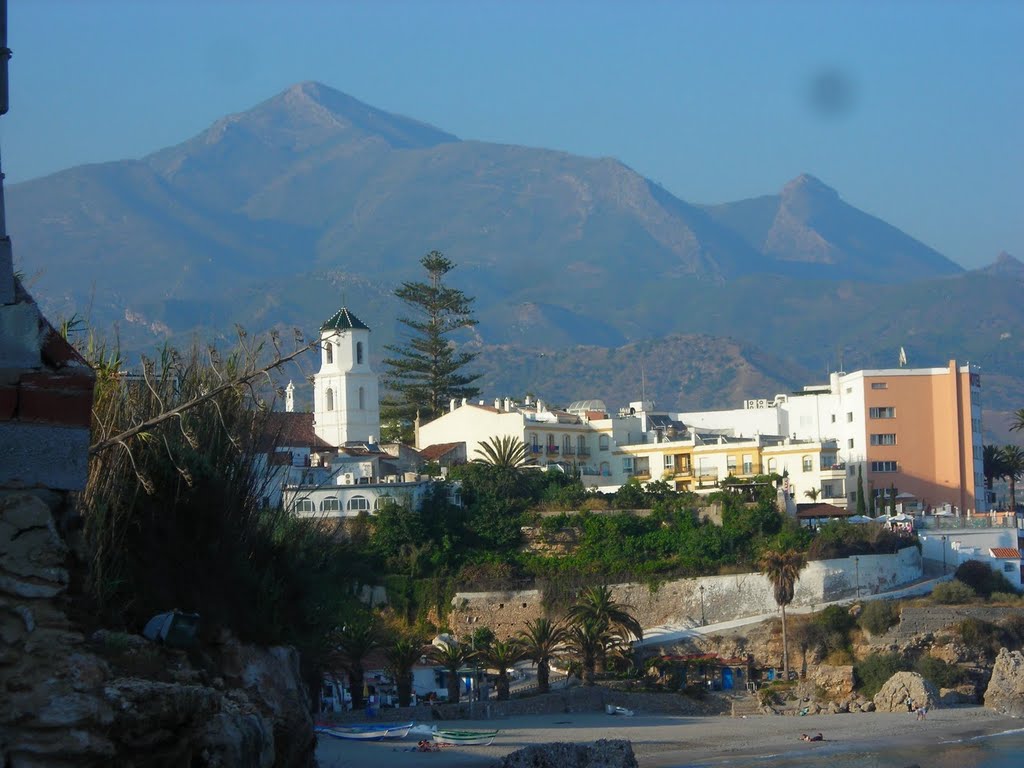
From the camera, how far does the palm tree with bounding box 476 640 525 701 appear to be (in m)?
39.0

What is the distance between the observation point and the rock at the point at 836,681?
134 feet

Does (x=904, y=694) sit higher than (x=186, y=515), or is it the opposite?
(x=186, y=515)

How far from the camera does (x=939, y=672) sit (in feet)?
138

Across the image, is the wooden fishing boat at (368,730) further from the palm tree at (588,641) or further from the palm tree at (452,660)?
the palm tree at (588,641)

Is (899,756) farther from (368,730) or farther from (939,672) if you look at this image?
(939,672)

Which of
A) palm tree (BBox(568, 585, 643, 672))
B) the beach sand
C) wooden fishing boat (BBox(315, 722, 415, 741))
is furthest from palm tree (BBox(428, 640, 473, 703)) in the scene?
wooden fishing boat (BBox(315, 722, 415, 741))

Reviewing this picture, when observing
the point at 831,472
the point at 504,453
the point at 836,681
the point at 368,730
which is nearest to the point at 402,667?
the point at 368,730

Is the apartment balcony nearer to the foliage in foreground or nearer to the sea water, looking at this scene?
the sea water

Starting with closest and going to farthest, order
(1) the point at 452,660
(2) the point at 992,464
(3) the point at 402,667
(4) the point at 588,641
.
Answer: (3) the point at 402,667 → (1) the point at 452,660 → (4) the point at 588,641 → (2) the point at 992,464

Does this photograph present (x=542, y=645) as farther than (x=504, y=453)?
No

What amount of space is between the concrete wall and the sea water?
486 inches

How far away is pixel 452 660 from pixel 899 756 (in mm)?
11964

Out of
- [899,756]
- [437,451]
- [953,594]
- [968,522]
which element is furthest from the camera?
[437,451]

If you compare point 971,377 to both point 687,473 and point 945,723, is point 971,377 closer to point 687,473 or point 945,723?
point 687,473
